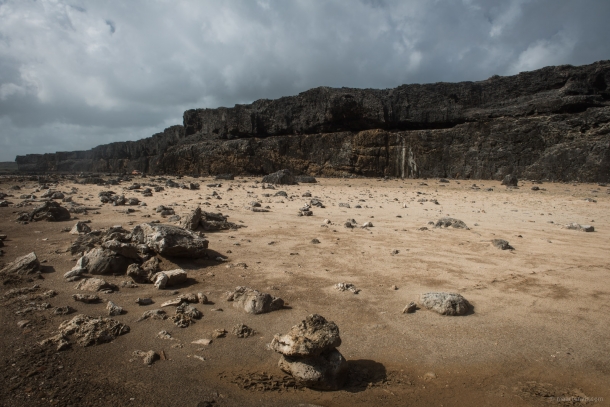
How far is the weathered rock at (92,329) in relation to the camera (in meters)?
2.52

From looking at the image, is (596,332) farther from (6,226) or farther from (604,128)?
(604,128)

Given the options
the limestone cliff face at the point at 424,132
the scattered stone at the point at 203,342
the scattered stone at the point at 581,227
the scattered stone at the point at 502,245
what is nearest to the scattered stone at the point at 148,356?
the scattered stone at the point at 203,342

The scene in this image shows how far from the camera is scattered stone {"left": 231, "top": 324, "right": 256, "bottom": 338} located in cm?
268

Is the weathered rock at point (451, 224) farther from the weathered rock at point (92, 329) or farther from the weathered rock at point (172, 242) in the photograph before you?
the weathered rock at point (92, 329)

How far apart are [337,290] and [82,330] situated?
210 centimetres

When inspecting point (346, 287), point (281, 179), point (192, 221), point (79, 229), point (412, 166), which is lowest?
point (346, 287)

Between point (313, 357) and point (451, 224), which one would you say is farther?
point (451, 224)

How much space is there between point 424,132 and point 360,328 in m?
21.8

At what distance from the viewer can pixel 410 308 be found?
10.1 feet

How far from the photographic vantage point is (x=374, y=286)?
11.9ft

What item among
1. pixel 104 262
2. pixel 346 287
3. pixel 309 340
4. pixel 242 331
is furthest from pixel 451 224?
pixel 104 262

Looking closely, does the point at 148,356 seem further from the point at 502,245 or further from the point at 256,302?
the point at 502,245

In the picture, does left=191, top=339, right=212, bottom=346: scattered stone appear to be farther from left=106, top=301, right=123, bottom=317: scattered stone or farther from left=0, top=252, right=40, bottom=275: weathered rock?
left=0, top=252, right=40, bottom=275: weathered rock

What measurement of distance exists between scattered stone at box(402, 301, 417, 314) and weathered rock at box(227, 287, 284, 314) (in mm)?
1043
